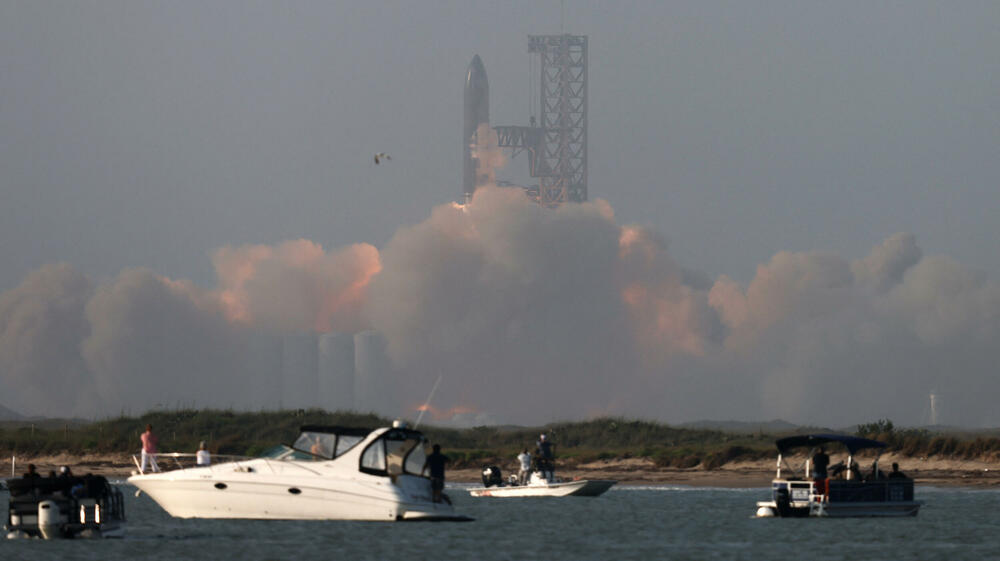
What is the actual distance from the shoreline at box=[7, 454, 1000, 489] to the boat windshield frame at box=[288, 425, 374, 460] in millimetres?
36583

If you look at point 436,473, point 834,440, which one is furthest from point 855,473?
point 436,473

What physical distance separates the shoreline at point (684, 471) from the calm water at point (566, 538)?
51.9 feet

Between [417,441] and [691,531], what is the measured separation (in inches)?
453

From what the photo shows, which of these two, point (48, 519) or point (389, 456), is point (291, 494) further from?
point (48, 519)

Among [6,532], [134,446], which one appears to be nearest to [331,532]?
[6,532]

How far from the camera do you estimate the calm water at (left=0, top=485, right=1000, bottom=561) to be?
59.6 metres

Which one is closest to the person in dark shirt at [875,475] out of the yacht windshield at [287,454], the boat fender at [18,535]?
the yacht windshield at [287,454]

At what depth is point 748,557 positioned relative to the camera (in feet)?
197

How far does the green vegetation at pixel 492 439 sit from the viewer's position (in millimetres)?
103812

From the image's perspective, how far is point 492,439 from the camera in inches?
4934

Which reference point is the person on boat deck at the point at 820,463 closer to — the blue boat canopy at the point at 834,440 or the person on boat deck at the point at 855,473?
the blue boat canopy at the point at 834,440

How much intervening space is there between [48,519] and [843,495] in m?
29.9

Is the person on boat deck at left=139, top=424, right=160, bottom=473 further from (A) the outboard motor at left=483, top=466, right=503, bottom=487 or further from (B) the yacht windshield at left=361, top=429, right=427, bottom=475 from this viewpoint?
(A) the outboard motor at left=483, top=466, right=503, bottom=487

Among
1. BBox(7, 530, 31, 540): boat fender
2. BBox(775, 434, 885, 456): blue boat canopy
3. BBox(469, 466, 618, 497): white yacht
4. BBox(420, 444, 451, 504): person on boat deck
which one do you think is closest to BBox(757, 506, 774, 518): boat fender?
BBox(775, 434, 885, 456): blue boat canopy
